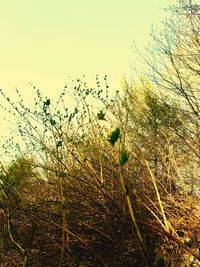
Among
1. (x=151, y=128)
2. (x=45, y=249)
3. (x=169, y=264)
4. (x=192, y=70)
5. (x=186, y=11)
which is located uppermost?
(x=186, y=11)

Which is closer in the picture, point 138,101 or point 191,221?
point 191,221

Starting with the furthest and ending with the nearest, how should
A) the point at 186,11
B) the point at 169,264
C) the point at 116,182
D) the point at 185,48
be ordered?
the point at 186,11 < the point at 185,48 < the point at 116,182 < the point at 169,264

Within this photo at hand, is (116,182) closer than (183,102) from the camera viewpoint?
Yes

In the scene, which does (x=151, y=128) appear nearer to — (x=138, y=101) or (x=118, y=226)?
(x=138, y=101)

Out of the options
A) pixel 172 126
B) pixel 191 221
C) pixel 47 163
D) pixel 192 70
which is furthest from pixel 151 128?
pixel 191 221

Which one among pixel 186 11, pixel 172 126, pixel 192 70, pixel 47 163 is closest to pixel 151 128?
pixel 172 126

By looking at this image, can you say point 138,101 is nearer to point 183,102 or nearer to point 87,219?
point 183,102

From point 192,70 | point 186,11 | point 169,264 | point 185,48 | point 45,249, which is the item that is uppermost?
point 186,11

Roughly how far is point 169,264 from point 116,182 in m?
0.90

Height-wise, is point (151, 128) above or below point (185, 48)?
below

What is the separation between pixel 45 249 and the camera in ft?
8.33

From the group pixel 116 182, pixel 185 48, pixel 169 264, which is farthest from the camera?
pixel 185 48

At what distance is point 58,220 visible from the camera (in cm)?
255

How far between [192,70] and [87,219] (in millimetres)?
4734
